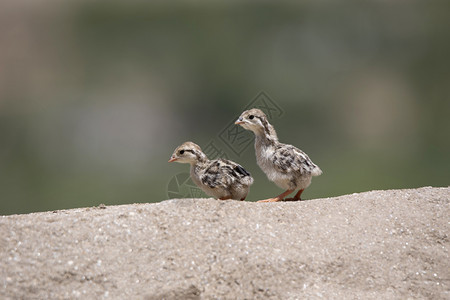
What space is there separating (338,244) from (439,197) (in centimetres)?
184

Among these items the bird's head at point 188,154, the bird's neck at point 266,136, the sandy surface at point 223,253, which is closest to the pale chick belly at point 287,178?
the bird's neck at point 266,136

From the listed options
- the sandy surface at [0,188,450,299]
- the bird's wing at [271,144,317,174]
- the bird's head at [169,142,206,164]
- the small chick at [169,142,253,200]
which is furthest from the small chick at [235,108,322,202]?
the sandy surface at [0,188,450,299]

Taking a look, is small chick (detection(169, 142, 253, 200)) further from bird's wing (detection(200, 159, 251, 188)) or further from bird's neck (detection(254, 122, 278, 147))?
bird's neck (detection(254, 122, 278, 147))

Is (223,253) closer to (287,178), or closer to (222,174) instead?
(222,174)

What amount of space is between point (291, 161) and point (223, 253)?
6.81 ft

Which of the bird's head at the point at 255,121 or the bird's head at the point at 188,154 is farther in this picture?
the bird's head at the point at 255,121

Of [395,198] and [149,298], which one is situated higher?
[395,198]

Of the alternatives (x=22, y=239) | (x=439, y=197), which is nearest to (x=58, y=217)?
(x=22, y=239)

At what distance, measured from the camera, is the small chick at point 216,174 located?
6723mm

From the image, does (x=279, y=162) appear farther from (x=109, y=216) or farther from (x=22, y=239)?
(x=22, y=239)

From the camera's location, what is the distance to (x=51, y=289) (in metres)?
4.82

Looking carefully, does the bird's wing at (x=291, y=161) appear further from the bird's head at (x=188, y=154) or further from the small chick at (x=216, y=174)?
the bird's head at (x=188, y=154)

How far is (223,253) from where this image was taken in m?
5.21

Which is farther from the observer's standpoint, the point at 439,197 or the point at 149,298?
the point at 439,197
